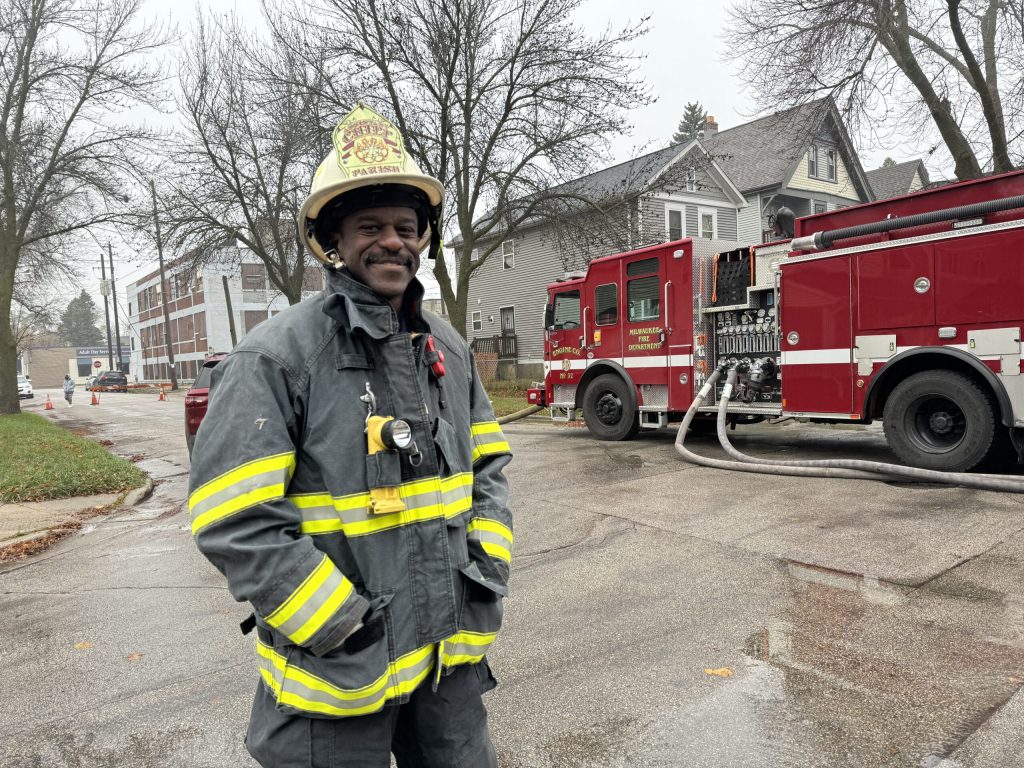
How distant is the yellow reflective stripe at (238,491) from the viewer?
1372 mm

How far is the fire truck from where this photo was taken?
6703mm

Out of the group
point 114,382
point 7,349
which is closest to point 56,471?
point 7,349

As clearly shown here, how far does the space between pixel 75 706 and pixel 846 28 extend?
16491 mm

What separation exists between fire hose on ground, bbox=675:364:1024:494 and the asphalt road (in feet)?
0.49

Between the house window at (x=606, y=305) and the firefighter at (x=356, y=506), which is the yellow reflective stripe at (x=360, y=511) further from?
the house window at (x=606, y=305)

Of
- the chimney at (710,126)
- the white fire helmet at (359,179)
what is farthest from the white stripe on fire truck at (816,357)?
the chimney at (710,126)

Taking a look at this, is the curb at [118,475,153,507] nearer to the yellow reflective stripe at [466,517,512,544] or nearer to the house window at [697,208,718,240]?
the yellow reflective stripe at [466,517,512,544]

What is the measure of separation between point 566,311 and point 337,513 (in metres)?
10.5

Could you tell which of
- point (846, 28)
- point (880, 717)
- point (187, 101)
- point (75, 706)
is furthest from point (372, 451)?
point (187, 101)

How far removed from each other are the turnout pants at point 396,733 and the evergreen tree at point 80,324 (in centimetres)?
11910

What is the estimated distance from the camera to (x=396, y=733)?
171cm

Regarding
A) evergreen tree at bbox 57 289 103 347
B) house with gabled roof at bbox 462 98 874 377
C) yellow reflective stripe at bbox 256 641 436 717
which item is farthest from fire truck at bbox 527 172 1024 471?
evergreen tree at bbox 57 289 103 347

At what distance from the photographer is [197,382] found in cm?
980

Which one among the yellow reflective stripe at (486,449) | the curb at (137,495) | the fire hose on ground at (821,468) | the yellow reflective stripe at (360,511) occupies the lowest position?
the curb at (137,495)
